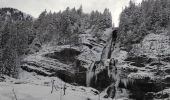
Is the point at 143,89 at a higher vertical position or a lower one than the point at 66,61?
lower

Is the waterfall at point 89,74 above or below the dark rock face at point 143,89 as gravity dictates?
above

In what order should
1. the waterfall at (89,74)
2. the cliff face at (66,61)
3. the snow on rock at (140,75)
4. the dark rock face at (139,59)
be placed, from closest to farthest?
the snow on rock at (140,75) → the dark rock face at (139,59) → the waterfall at (89,74) → the cliff face at (66,61)

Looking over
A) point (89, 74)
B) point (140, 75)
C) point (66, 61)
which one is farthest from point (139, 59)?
point (66, 61)

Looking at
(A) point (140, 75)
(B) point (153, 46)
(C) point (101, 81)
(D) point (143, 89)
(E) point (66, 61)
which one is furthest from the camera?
(E) point (66, 61)

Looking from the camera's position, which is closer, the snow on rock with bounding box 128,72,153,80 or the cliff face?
the snow on rock with bounding box 128,72,153,80

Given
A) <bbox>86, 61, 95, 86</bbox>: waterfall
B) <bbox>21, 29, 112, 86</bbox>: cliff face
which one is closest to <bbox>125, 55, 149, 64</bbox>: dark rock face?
<bbox>86, 61, 95, 86</bbox>: waterfall

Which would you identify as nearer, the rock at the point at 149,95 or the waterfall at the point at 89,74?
the rock at the point at 149,95

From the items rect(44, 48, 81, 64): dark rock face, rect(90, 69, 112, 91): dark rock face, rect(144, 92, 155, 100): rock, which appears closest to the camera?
rect(144, 92, 155, 100): rock

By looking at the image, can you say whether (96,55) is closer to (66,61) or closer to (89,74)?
(66,61)

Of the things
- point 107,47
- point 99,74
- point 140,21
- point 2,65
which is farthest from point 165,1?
point 2,65

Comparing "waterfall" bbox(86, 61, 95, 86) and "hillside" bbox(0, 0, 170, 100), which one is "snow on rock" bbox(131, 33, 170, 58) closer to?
"hillside" bbox(0, 0, 170, 100)

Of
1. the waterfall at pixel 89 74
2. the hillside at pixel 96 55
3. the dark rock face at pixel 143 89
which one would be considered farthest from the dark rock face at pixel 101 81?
the dark rock face at pixel 143 89

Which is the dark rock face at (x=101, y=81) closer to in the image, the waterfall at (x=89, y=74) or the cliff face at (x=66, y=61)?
the waterfall at (x=89, y=74)

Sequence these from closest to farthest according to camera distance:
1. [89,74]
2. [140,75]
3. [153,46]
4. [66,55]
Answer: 1. [140,75]
2. [89,74]
3. [153,46]
4. [66,55]
